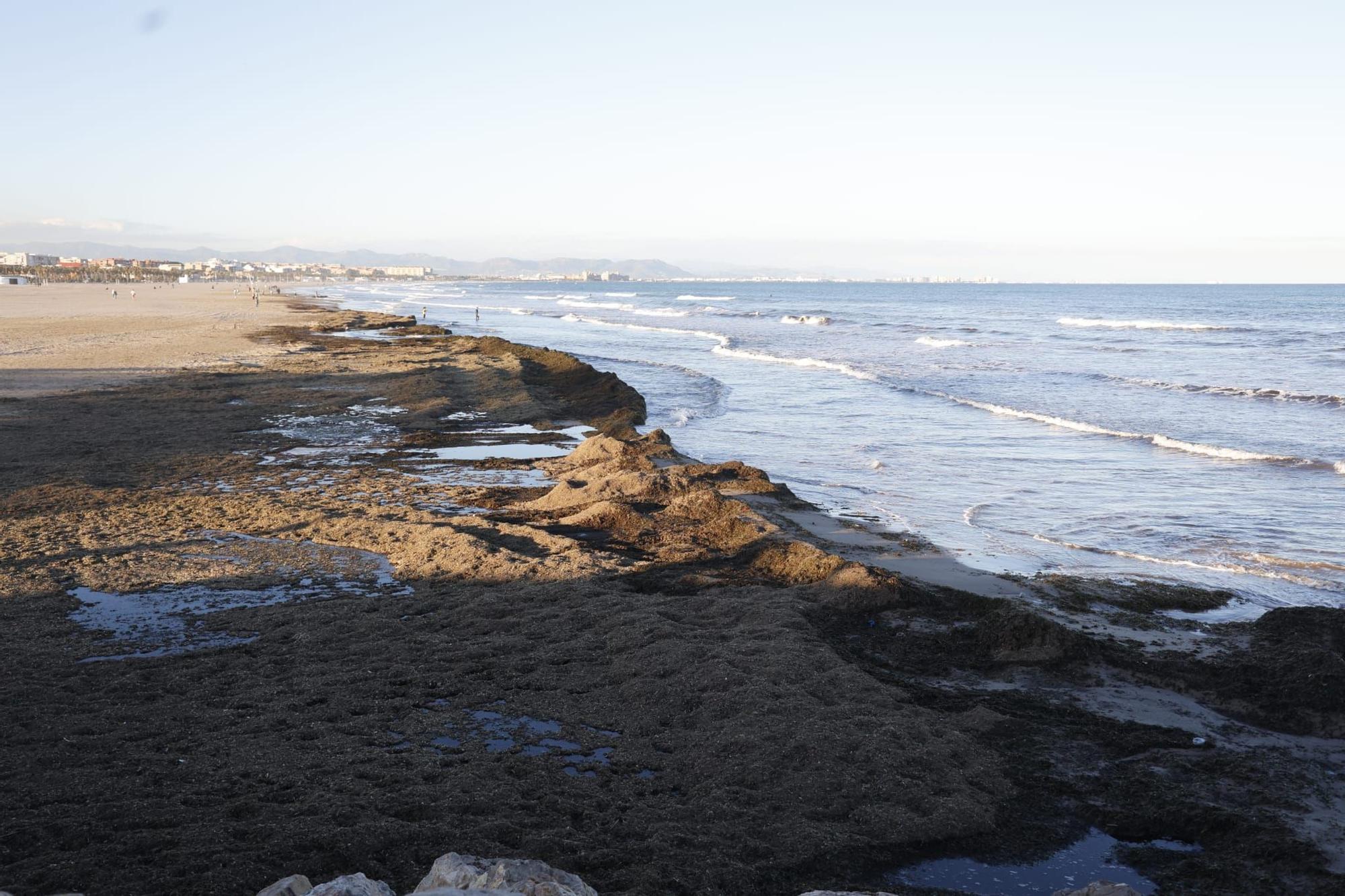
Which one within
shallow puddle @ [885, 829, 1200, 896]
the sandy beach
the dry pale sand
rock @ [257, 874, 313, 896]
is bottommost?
shallow puddle @ [885, 829, 1200, 896]

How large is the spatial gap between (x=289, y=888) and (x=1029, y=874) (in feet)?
11.2

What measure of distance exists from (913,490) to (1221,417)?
12563 millimetres

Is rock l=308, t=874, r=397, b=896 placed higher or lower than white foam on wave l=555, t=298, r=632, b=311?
lower

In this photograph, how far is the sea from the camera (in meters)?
11.2

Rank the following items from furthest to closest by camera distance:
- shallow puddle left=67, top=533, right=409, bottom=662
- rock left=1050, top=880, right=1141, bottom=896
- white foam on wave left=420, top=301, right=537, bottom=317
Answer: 1. white foam on wave left=420, top=301, right=537, bottom=317
2. shallow puddle left=67, top=533, right=409, bottom=662
3. rock left=1050, top=880, right=1141, bottom=896

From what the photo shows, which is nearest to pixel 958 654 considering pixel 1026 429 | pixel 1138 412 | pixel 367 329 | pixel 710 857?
pixel 710 857

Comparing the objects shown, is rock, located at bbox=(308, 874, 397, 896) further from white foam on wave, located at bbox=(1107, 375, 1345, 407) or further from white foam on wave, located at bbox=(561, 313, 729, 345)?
white foam on wave, located at bbox=(561, 313, 729, 345)

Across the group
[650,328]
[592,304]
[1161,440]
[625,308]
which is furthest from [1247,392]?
[592,304]

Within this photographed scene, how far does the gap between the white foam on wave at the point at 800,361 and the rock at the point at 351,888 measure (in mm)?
27786

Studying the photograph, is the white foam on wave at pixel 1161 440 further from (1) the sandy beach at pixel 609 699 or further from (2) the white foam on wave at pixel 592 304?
(2) the white foam on wave at pixel 592 304

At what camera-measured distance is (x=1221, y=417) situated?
22.6 metres

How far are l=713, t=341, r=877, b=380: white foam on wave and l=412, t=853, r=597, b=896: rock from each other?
2748 centimetres

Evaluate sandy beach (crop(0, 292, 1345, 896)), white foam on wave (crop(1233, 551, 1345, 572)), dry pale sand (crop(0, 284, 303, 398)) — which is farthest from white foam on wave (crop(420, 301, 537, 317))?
white foam on wave (crop(1233, 551, 1345, 572))

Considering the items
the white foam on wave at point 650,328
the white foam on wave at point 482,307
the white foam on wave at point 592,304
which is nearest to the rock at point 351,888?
the white foam on wave at point 650,328
